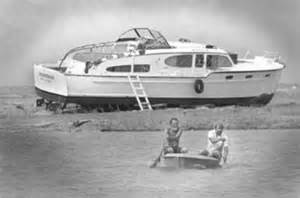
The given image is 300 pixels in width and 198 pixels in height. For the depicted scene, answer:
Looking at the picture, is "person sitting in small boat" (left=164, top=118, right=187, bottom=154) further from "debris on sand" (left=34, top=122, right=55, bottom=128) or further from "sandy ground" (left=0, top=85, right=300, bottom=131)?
"debris on sand" (left=34, top=122, right=55, bottom=128)

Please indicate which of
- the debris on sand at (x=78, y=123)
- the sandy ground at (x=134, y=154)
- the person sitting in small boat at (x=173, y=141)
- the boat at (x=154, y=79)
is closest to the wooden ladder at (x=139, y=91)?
the boat at (x=154, y=79)

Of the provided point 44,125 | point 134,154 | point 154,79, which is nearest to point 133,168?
point 134,154

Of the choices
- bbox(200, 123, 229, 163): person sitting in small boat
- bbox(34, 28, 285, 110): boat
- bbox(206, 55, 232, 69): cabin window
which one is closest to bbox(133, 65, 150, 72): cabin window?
bbox(34, 28, 285, 110): boat

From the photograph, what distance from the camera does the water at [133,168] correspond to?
16375 millimetres

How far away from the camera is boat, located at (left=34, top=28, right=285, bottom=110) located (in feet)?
107

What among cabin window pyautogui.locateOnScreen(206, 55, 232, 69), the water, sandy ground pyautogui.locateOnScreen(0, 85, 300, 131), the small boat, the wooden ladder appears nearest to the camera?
the water

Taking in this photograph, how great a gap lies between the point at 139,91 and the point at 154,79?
28.2 inches

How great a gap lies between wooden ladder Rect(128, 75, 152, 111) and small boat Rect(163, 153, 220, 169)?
1385 centimetres

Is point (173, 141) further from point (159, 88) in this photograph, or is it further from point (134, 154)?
point (159, 88)

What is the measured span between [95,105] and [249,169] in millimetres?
15178

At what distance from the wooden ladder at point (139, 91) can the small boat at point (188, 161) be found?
13855mm

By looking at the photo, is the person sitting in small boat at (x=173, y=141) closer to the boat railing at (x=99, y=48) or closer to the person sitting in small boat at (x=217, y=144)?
the person sitting in small boat at (x=217, y=144)

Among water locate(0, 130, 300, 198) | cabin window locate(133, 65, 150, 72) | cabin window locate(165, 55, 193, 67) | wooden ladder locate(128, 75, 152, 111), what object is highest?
water locate(0, 130, 300, 198)

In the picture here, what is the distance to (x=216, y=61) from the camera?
33438 millimetres
